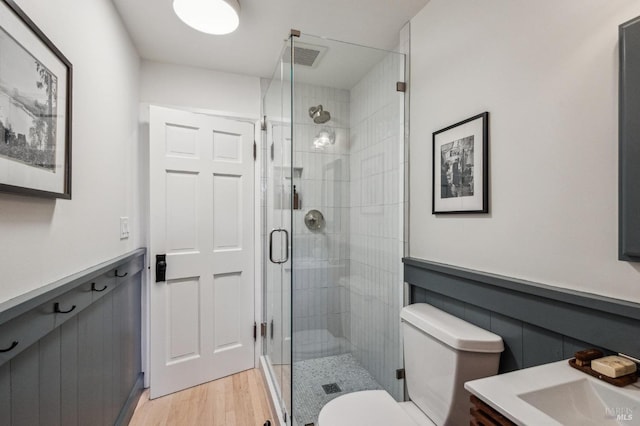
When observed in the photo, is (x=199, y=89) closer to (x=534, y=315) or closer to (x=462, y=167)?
(x=462, y=167)

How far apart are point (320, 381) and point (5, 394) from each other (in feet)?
4.57

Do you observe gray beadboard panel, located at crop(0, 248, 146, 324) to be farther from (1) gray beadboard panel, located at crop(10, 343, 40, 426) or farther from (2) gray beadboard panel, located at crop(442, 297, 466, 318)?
(2) gray beadboard panel, located at crop(442, 297, 466, 318)

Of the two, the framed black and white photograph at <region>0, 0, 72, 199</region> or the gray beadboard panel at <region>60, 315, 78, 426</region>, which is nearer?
the framed black and white photograph at <region>0, 0, 72, 199</region>

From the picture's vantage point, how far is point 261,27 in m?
1.87

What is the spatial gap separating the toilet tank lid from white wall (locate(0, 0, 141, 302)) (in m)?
1.46

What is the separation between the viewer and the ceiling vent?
1.68 metres

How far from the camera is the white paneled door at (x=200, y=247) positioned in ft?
7.20

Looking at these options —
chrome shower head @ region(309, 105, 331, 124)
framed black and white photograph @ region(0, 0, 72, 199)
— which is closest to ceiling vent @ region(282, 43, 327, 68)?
chrome shower head @ region(309, 105, 331, 124)

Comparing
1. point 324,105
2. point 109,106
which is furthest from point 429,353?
point 109,106

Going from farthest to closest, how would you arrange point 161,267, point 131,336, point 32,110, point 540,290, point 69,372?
point 161,267 < point 131,336 < point 69,372 < point 540,290 < point 32,110

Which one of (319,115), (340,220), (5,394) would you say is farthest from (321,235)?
(5,394)

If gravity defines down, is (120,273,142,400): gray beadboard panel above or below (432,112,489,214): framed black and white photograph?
below

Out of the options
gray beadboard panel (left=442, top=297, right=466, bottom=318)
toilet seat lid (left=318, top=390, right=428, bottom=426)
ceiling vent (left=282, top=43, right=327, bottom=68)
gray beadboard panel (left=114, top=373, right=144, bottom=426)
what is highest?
ceiling vent (left=282, top=43, right=327, bottom=68)

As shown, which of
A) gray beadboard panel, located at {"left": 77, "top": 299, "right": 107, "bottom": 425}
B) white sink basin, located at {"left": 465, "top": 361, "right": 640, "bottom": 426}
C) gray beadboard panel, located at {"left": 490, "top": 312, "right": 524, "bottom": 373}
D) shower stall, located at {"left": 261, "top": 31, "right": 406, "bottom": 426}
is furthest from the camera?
shower stall, located at {"left": 261, "top": 31, "right": 406, "bottom": 426}
